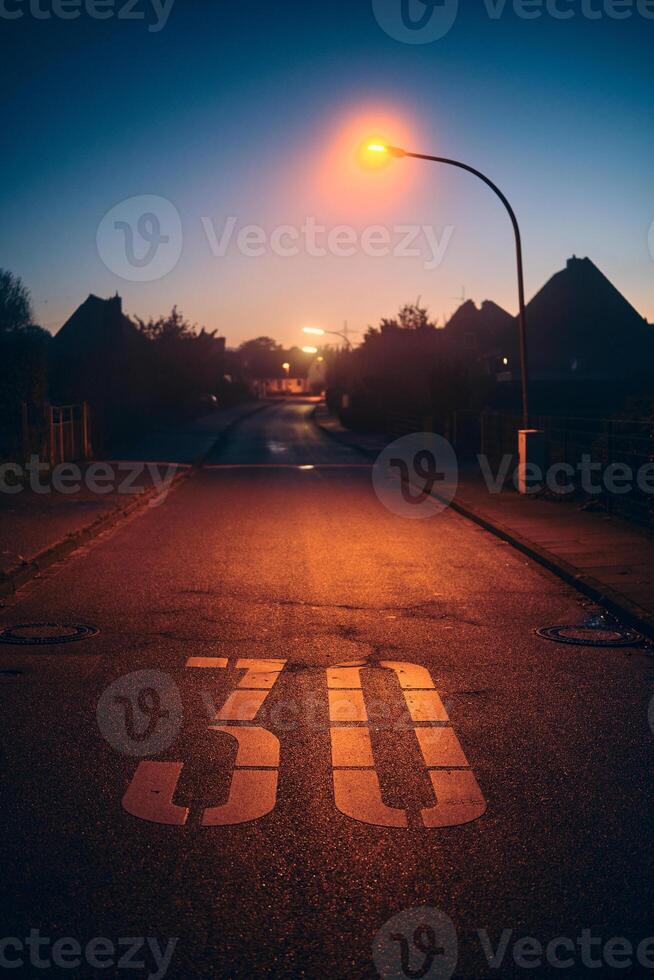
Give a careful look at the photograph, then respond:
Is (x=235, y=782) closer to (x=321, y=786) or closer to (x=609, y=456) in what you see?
(x=321, y=786)

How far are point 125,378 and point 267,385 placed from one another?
145 meters

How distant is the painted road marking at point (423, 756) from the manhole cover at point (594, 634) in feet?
5.26

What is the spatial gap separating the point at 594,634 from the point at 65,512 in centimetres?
1088

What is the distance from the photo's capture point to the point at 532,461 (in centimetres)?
2134

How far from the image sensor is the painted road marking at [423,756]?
502cm

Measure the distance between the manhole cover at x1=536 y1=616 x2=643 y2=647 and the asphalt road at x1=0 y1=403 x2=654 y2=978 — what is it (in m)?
0.27

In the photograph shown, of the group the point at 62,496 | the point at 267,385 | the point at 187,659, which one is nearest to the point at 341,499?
the point at 62,496

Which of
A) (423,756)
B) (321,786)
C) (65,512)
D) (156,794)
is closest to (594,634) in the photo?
(423,756)

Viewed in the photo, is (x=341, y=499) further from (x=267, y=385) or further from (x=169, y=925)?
(x=267, y=385)

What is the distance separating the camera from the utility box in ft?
69.6

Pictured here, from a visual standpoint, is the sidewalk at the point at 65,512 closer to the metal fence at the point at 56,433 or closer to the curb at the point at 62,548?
the curb at the point at 62,548

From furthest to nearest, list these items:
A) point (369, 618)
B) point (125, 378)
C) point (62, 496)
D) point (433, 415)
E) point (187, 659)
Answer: point (125, 378) < point (433, 415) < point (62, 496) < point (369, 618) < point (187, 659)

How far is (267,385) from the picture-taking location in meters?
188

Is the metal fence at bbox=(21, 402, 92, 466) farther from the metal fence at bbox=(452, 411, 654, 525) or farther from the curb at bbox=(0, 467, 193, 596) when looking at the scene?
the metal fence at bbox=(452, 411, 654, 525)
